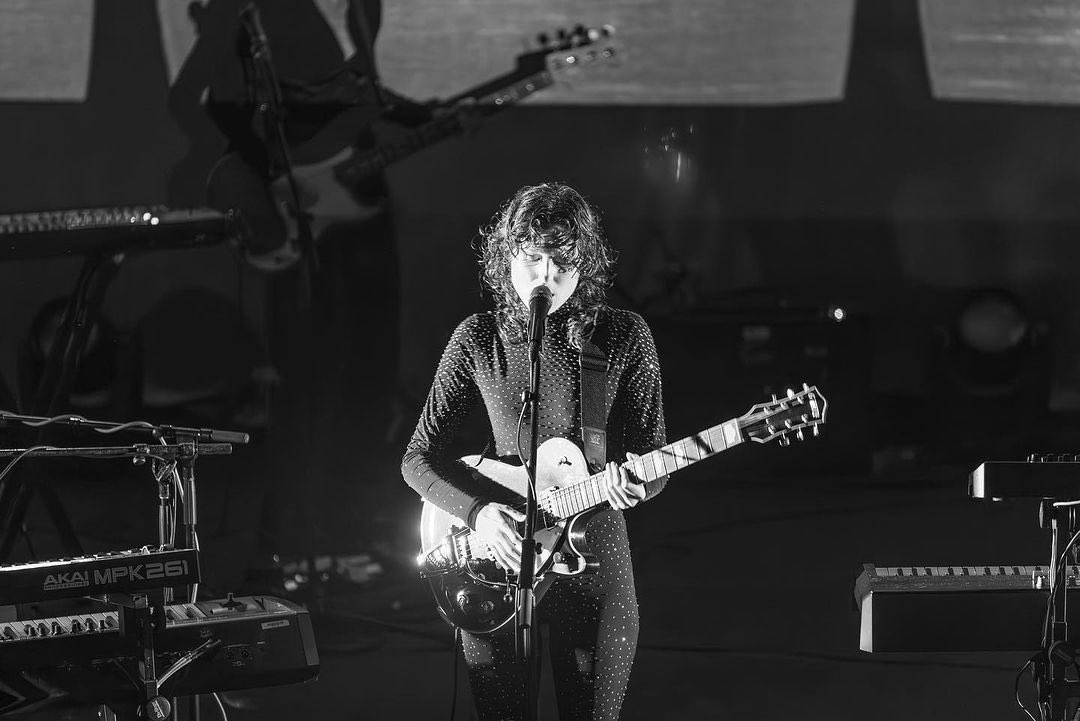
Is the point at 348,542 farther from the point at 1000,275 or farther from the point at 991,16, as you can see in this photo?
the point at 991,16

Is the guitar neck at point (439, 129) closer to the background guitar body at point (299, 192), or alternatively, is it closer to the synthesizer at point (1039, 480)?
the background guitar body at point (299, 192)

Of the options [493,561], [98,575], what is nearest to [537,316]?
[493,561]

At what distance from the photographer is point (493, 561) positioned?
2652mm

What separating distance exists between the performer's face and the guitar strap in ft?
0.44

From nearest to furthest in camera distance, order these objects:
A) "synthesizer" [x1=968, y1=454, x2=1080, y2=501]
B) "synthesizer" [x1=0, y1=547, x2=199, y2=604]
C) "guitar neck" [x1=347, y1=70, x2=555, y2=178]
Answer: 1. "synthesizer" [x1=0, y1=547, x2=199, y2=604]
2. "synthesizer" [x1=968, y1=454, x2=1080, y2=501]
3. "guitar neck" [x1=347, y1=70, x2=555, y2=178]

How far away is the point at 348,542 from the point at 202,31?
189 cm

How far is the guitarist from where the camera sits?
2461 millimetres

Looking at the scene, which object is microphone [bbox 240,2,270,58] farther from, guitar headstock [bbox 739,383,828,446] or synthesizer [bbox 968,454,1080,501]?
synthesizer [bbox 968,454,1080,501]

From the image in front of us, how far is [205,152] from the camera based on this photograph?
3.98 metres

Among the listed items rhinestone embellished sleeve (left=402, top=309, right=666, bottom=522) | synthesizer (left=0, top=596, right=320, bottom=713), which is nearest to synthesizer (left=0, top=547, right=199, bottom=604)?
synthesizer (left=0, top=596, right=320, bottom=713)

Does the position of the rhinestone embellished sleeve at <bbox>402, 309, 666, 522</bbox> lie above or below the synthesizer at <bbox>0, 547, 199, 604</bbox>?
above

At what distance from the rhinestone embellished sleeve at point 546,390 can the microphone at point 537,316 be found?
1.06 ft

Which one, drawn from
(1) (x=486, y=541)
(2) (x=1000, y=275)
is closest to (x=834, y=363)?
(2) (x=1000, y=275)

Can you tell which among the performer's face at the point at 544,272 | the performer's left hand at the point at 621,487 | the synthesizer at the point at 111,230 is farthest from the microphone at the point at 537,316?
the synthesizer at the point at 111,230
